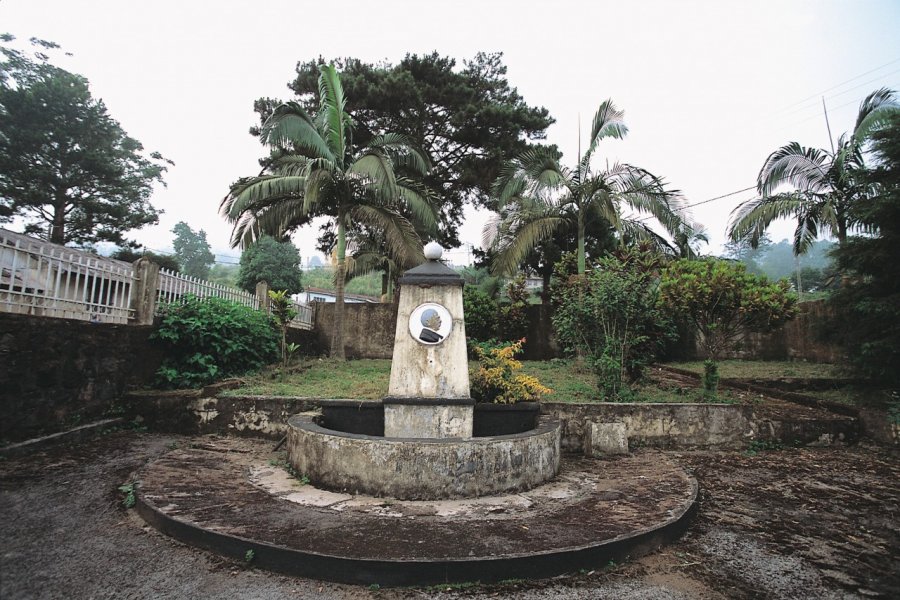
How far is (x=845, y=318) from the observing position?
7207 mm

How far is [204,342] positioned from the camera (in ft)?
24.3

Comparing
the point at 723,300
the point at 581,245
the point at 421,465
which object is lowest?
the point at 421,465

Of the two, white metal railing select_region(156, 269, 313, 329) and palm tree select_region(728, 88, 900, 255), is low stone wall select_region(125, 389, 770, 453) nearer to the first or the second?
white metal railing select_region(156, 269, 313, 329)

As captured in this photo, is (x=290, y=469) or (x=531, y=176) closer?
(x=290, y=469)

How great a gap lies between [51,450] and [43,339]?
4.12 ft

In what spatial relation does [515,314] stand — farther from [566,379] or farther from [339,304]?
[339,304]

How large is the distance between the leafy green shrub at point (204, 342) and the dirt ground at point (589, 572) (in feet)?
8.03

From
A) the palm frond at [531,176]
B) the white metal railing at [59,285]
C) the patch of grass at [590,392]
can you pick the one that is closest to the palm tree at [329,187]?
the palm frond at [531,176]

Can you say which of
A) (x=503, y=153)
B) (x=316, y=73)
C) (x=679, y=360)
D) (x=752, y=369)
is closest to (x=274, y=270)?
(x=316, y=73)

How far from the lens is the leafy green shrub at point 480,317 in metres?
11.6

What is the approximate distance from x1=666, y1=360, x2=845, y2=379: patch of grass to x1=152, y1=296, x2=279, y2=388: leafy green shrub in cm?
913

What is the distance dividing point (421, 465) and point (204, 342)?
515 centimetres

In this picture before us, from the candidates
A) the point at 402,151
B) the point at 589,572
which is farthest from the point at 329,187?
the point at 589,572

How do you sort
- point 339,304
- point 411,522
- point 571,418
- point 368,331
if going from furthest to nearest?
point 368,331 < point 339,304 < point 571,418 < point 411,522
